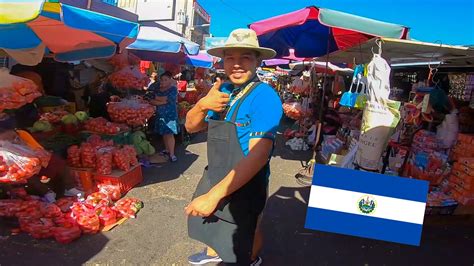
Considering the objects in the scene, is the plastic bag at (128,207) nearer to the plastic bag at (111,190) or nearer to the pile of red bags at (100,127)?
the plastic bag at (111,190)

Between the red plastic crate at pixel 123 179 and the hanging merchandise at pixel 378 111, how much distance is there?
10.4 feet

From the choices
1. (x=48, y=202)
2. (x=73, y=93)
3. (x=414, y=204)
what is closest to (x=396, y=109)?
(x=414, y=204)

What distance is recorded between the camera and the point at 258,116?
1836 millimetres

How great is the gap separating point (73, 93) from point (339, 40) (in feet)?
16.0

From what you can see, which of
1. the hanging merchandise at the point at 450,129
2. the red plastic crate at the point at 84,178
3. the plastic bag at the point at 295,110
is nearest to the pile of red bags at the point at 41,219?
the red plastic crate at the point at 84,178

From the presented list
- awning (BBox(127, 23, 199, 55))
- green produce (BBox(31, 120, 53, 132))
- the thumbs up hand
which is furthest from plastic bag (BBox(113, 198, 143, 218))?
awning (BBox(127, 23, 199, 55))

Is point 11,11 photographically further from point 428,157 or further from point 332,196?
point 428,157

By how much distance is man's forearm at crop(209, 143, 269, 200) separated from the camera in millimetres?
1708

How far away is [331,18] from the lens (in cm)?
326

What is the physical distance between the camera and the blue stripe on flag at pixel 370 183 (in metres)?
2.09

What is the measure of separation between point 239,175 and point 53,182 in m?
3.47

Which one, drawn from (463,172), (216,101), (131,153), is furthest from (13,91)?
(463,172)

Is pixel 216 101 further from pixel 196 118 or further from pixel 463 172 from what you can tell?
pixel 463 172

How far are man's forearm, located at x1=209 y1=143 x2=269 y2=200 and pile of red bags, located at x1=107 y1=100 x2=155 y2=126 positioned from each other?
3742 mm
